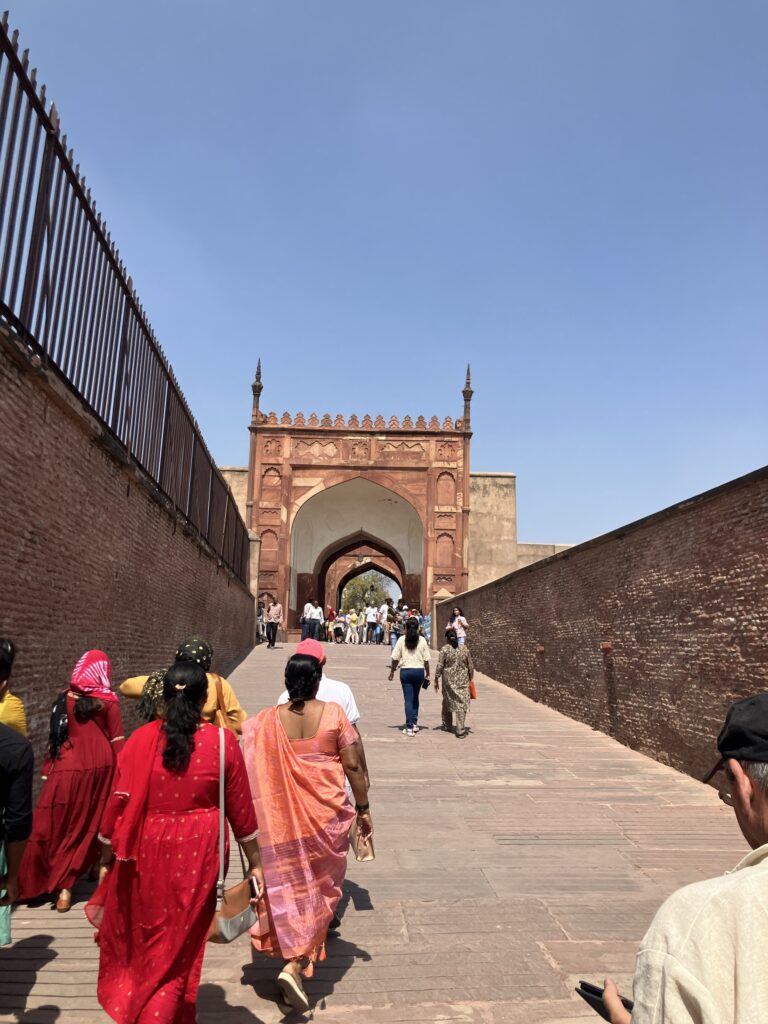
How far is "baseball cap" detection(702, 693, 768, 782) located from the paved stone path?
7.14 feet

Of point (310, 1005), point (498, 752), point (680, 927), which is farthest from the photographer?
point (498, 752)

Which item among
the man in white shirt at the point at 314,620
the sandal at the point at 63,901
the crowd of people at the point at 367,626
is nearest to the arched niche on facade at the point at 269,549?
the crowd of people at the point at 367,626

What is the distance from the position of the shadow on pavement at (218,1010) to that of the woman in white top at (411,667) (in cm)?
640

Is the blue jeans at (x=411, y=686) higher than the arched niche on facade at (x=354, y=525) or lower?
lower

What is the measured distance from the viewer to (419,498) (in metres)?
28.0

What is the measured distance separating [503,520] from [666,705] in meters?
21.1

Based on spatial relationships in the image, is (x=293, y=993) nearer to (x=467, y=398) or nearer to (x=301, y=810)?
(x=301, y=810)

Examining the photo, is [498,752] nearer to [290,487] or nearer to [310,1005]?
[310,1005]

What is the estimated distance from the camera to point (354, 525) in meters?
31.0

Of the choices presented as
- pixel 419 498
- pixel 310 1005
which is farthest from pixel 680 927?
pixel 419 498

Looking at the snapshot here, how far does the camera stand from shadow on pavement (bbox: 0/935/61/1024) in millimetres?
2959

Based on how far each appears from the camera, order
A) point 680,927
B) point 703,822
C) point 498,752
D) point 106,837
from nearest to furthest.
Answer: point 680,927 < point 106,837 < point 703,822 < point 498,752

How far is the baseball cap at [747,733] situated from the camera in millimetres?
1302

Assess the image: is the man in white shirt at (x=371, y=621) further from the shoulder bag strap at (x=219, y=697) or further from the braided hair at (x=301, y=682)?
the braided hair at (x=301, y=682)
